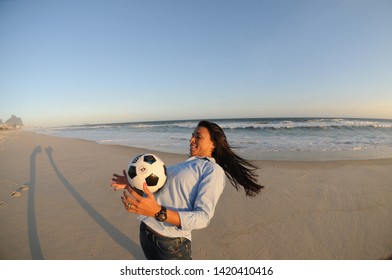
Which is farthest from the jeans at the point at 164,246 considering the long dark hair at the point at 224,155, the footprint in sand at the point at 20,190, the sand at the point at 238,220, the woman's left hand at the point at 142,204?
the footprint in sand at the point at 20,190

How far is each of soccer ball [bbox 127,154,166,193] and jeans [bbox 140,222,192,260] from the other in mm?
365

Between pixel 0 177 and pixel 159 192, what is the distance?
705 centimetres

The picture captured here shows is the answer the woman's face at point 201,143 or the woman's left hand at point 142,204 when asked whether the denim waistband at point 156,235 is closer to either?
the woman's left hand at point 142,204

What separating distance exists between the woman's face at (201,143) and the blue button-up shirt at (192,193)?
0.10 m

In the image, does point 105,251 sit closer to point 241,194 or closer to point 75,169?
point 241,194

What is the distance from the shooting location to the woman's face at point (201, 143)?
1730 millimetres

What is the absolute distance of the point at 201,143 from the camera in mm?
1727

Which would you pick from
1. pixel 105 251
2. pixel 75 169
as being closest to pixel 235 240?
pixel 105 251

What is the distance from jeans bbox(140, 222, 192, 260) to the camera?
1616 millimetres

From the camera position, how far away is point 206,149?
1.76 metres

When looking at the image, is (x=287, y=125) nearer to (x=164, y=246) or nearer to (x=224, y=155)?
(x=224, y=155)

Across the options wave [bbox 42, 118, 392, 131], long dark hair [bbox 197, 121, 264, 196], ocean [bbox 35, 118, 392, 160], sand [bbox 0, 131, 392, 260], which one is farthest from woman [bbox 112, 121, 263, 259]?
wave [bbox 42, 118, 392, 131]

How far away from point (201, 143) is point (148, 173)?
54 centimetres

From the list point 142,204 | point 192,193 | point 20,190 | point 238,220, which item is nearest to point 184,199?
point 192,193
